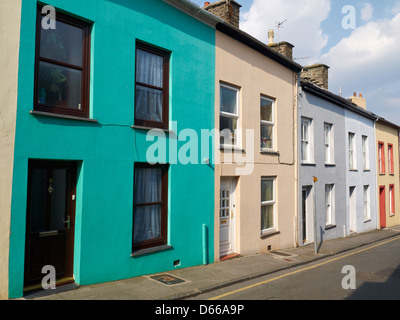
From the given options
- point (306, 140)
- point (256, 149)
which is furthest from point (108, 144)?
point (306, 140)

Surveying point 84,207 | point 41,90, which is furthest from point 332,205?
point 41,90

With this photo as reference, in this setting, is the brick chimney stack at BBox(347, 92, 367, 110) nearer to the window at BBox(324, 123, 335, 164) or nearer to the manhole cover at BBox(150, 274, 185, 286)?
the window at BBox(324, 123, 335, 164)

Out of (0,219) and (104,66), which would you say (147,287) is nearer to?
(0,219)

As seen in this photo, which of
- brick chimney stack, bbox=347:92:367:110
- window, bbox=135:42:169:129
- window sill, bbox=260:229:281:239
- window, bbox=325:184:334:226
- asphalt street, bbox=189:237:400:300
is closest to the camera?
asphalt street, bbox=189:237:400:300

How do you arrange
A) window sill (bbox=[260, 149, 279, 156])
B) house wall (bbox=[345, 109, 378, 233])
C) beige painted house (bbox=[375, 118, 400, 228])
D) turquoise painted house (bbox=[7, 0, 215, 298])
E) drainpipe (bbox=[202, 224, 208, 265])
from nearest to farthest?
turquoise painted house (bbox=[7, 0, 215, 298]) < drainpipe (bbox=[202, 224, 208, 265]) < window sill (bbox=[260, 149, 279, 156]) < house wall (bbox=[345, 109, 378, 233]) < beige painted house (bbox=[375, 118, 400, 228])

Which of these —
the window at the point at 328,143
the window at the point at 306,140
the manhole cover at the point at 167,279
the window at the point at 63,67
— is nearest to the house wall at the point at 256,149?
the window at the point at 306,140

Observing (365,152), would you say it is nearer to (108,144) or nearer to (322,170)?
(322,170)

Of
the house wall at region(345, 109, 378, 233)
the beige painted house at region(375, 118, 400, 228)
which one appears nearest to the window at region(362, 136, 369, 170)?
the house wall at region(345, 109, 378, 233)

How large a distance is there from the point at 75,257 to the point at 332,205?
13322 mm

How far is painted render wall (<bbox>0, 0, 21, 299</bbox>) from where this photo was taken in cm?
561

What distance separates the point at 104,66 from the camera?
23.8ft

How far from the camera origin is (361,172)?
1970 centimetres

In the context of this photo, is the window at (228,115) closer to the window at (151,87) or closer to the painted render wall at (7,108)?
the window at (151,87)

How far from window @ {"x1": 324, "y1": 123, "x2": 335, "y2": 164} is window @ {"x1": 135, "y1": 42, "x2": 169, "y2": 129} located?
1053 centimetres
